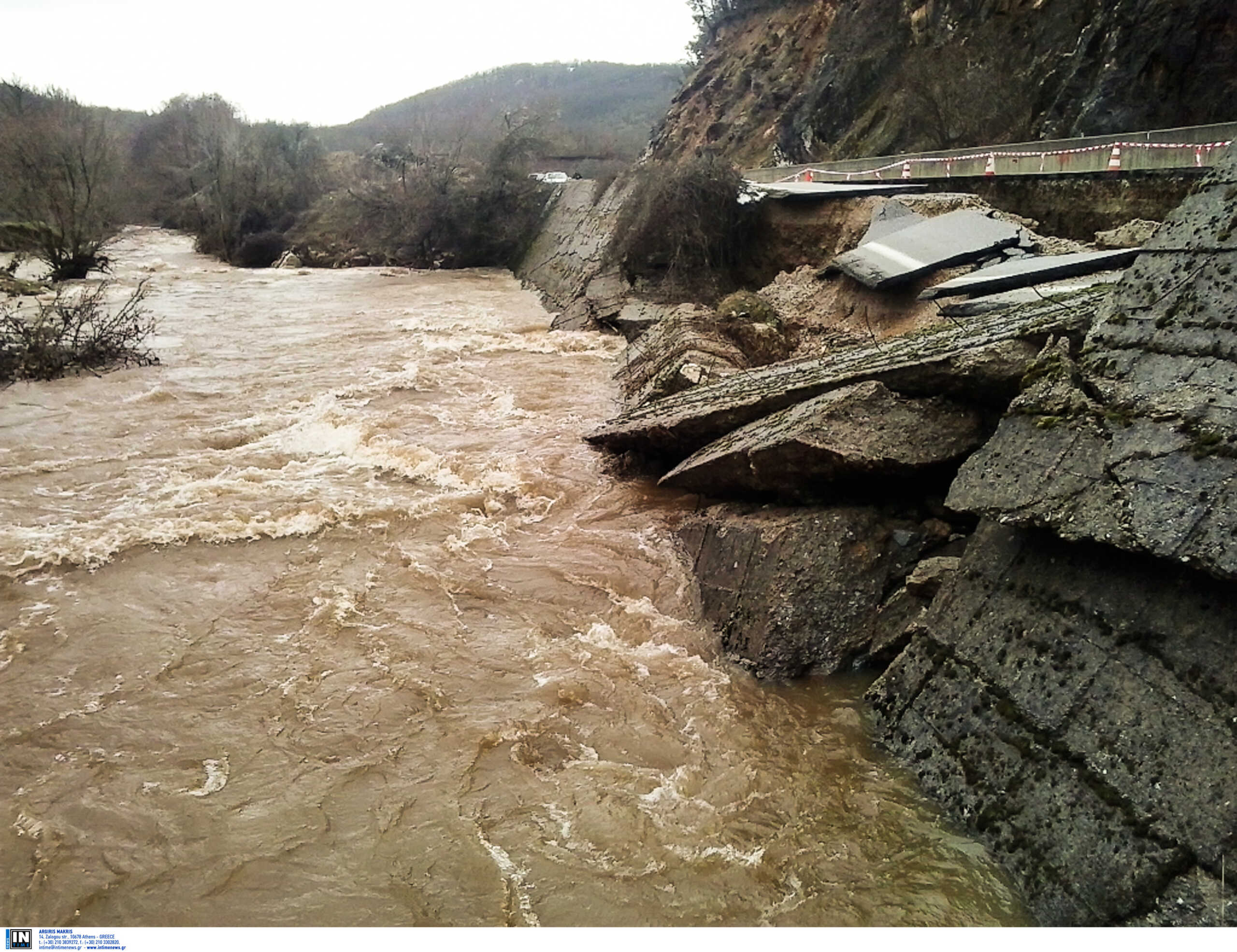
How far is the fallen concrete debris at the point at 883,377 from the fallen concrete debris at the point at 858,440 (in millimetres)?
162

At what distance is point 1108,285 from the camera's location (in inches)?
206

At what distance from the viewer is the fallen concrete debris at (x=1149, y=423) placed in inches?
115

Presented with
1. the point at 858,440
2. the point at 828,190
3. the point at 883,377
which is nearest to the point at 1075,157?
the point at 828,190

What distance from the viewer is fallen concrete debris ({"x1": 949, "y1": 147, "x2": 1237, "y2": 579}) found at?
2.91 meters

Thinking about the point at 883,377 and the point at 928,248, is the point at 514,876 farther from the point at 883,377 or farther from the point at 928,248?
the point at 928,248

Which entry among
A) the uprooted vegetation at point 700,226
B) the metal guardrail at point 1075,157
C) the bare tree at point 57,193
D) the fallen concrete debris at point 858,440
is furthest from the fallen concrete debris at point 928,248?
the bare tree at point 57,193

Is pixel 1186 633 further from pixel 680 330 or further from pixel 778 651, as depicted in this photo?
pixel 680 330

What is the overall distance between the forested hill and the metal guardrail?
2728cm

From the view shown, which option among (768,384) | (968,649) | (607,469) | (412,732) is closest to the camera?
(968,649)

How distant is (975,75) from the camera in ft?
57.4

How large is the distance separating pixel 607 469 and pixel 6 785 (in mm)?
4842

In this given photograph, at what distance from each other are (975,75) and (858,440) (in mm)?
16181

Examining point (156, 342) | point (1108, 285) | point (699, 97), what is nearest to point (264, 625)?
point (1108, 285)

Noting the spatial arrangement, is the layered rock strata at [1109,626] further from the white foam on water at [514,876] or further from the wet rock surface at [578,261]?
the wet rock surface at [578,261]
